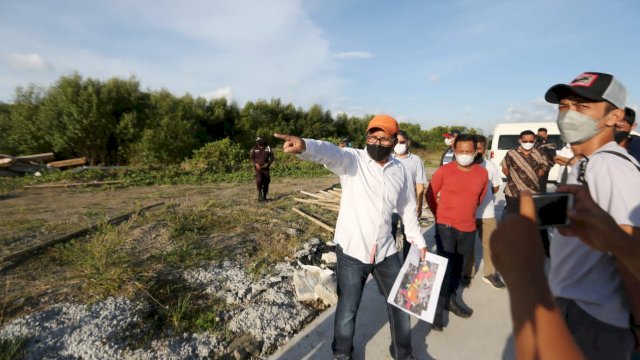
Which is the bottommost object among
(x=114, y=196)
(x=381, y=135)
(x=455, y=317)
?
(x=114, y=196)

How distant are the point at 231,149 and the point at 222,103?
1120cm

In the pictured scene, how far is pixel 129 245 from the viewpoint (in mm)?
5176

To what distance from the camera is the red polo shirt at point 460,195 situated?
3.29 m

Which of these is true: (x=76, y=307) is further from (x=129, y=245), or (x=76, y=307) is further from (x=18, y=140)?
(x=18, y=140)

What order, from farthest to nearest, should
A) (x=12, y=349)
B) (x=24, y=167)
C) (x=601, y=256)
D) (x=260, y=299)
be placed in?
(x=24, y=167)
(x=260, y=299)
(x=12, y=349)
(x=601, y=256)

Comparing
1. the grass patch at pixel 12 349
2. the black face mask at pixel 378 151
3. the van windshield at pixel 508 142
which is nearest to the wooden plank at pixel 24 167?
the grass patch at pixel 12 349

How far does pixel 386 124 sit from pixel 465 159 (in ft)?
4.39

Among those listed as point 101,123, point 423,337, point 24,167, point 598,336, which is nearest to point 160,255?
point 423,337

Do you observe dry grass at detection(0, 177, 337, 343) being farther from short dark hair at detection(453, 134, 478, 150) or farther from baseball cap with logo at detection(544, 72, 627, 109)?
baseball cap with logo at detection(544, 72, 627, 109)

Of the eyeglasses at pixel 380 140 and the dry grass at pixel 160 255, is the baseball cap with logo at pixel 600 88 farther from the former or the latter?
the dry grass at pixel 160 255

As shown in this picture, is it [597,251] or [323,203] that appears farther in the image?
[323,203]

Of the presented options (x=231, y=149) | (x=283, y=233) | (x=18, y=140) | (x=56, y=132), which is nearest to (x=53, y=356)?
(x=283, y=233)

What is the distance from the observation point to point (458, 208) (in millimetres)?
3289

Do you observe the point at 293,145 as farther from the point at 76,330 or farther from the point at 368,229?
the point at 76,330
